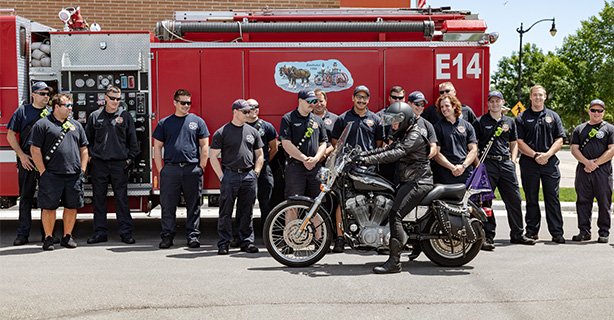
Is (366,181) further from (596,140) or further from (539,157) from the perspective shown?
(596,140)

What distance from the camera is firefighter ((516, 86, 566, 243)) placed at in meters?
7.44

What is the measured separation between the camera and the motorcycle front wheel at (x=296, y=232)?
6031 millimetres

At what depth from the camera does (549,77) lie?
47.4m

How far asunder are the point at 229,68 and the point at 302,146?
169cm

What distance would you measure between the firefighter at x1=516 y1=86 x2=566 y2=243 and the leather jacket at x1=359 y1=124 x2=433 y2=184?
2170 mm

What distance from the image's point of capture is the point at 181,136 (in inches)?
282

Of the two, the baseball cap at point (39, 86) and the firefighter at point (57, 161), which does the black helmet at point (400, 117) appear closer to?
the firefighter at point (57, 161)

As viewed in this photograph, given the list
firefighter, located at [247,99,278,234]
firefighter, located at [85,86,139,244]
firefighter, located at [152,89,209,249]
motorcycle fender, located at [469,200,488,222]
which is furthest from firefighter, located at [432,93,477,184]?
firefighter, located at [85,86,139,244]

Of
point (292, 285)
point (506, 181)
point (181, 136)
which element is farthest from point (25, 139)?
point (506, 181)

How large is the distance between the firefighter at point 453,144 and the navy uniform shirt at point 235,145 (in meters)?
2.28

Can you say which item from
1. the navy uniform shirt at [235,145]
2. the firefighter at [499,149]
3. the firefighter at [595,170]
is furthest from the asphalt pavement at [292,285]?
the navy uniform shirt at [235,145]

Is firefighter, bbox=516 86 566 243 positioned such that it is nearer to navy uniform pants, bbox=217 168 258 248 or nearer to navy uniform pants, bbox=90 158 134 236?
navy uniform pants, bbox=217 168 258 248

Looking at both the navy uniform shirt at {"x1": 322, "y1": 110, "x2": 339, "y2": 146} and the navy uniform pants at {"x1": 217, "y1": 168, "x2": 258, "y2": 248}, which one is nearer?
the navy uniform pants at {"x1": 217, "y1": 168, "x2": 258, "y2": 248}

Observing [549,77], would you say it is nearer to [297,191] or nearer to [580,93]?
[580,93]
